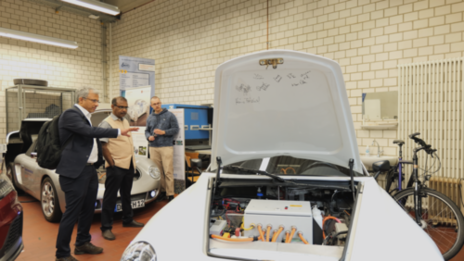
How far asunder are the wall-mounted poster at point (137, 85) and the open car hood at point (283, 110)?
A: 5.27 metres

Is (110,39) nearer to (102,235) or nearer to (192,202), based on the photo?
(102,235)

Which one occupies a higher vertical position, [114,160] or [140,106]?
[140,106]

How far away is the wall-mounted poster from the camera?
7.00 metres

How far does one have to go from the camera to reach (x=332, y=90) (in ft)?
5.60

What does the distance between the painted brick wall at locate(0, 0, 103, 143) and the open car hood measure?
330 inches

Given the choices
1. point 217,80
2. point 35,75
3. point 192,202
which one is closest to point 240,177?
point 192,202

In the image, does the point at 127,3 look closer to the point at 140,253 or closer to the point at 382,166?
the point at 382,166

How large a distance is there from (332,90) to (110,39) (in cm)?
936

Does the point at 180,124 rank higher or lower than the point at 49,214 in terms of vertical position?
higher

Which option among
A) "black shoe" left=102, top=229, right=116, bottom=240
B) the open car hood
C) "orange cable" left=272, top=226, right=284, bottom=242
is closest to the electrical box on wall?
"black shoe" left=102, top=229, right=116, bottom=240

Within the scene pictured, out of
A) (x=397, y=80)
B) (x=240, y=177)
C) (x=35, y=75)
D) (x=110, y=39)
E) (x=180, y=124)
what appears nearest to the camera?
(x=240, y=177)

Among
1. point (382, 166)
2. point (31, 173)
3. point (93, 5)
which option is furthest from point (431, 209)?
point (93, 5)

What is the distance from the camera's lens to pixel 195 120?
6.33 meters

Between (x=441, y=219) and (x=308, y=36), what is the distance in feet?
11.6
